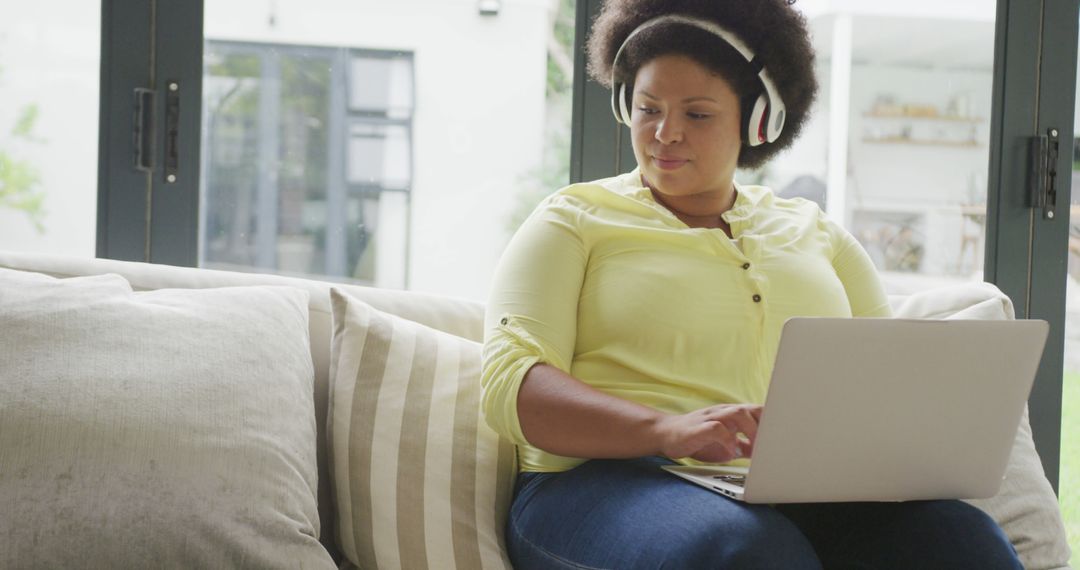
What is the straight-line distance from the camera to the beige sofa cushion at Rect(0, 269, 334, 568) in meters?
1.25

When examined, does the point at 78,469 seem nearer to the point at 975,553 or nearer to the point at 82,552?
the point at 82,552

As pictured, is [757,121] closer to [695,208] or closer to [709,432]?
[695,208]

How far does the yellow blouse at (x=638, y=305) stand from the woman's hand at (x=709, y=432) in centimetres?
16

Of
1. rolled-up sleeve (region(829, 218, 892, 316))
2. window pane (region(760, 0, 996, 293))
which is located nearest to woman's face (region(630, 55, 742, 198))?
rolled-up sleeve (region(829, 218, 892, 316))

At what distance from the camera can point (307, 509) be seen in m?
1.39

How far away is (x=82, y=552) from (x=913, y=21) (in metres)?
2.04

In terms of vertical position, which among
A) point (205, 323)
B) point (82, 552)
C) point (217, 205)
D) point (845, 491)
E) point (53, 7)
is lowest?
point (82, 552)

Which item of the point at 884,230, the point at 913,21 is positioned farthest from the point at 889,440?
the point at 913,21

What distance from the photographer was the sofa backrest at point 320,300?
5.40ft

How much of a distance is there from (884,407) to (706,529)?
0.24m

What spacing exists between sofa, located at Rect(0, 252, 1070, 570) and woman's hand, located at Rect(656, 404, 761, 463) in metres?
0.33

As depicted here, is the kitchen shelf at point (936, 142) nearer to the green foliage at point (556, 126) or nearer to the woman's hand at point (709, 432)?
the green foliage at point (556, 126)

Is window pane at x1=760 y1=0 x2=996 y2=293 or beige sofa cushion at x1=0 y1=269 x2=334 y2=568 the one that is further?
window pane at x1=760 y1=0 x2=996 y2=293

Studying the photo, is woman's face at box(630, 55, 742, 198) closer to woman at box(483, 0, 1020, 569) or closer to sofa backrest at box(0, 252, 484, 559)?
woman at box(483, 0, 1020, 569)
